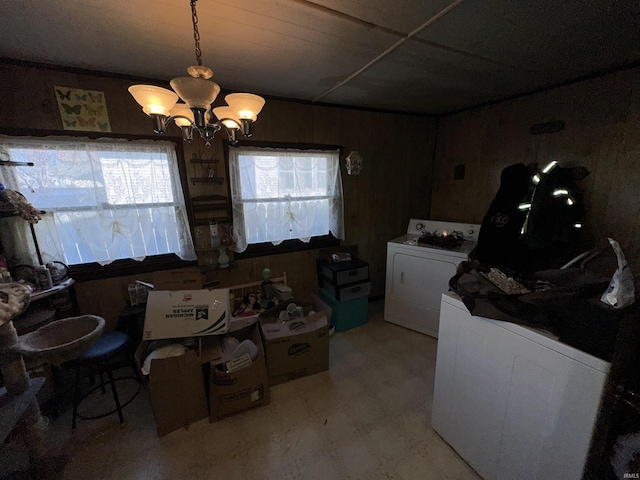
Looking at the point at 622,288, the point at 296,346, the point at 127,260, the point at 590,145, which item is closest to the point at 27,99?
the point at 127,260

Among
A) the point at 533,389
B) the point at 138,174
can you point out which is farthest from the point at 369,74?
the point at 533,389

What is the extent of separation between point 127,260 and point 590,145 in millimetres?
3876

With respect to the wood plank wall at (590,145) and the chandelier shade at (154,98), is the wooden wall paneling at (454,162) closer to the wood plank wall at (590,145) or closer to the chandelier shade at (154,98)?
the wood plank wall at (590,145)

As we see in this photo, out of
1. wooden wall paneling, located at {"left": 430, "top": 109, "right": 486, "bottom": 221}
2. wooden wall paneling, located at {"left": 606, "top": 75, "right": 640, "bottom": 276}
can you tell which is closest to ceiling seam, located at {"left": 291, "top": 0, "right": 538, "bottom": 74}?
wooden wall paneling, located at {"left": 606, "top": 75, "right": 640, "bottom": 276}

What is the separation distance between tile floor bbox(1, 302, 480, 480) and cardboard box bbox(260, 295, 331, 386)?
91 millimetres

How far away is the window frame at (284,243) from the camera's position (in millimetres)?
2271

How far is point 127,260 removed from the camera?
2.04 meters

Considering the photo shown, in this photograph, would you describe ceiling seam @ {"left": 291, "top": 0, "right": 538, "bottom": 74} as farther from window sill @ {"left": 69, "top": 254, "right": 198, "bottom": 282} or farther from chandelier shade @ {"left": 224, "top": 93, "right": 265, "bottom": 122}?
window sill @ {"left": 69, "top": 254, "right": 198, "bottom": 282}

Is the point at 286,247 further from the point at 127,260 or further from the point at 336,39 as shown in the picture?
the point at 336,39

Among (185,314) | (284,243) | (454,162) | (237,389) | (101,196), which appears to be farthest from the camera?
(454,162)

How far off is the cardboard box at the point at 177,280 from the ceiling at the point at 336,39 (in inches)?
57.9

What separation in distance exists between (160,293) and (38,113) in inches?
56.7

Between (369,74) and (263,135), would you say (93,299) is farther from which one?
(369,74)

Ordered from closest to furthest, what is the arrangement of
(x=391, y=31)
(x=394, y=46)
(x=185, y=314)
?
(x=391, y=31) → (x=394, y=46) → (x=185, y=314)
